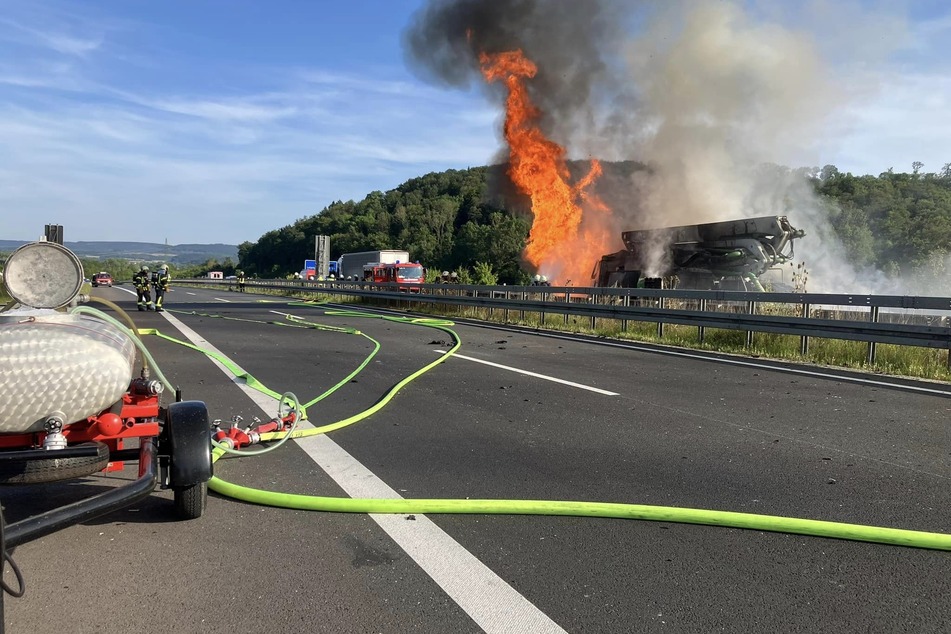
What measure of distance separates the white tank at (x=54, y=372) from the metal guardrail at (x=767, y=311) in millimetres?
9776

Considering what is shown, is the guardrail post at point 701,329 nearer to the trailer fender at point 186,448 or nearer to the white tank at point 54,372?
the trailer fender at point 186,448

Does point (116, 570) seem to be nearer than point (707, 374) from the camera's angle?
Yes

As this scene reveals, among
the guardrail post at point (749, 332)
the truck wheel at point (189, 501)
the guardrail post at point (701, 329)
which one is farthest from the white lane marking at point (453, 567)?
the guardrail post at point (701, 329)

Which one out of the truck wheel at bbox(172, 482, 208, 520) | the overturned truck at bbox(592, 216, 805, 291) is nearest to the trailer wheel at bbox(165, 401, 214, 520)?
the truck wheel at bbox(172, 482, 208, 520)

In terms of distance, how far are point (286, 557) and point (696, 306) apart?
12631 mm

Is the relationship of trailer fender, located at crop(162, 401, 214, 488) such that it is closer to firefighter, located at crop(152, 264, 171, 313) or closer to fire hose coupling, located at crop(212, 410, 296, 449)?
fire hose coupling, located at crop(212, 410, 296, 449)

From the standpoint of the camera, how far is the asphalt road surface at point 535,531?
2781 mm

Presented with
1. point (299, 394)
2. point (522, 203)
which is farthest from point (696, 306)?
point (522, 203)

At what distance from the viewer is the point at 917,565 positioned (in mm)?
3195

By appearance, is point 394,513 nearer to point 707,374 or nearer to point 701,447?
point 701,447

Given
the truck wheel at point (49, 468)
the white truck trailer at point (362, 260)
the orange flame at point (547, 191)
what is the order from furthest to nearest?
the white truck trailer at point (362, 260)
the orange flame at point (547, 191)
the truck wheel at point (49, 468)

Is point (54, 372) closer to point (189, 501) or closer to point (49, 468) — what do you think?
point (49, 468)

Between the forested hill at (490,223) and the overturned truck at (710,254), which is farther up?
the forested hill at (490,223)

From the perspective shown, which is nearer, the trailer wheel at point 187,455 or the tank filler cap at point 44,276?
the trailer wheel at point 187,455
